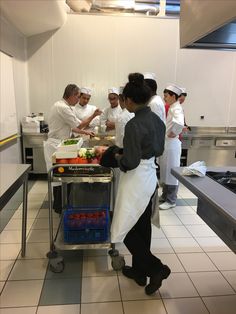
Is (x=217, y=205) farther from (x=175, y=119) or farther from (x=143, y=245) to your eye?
(x=175, y=119)

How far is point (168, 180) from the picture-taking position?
10.4 ft

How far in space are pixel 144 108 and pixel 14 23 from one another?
2688 millimetres

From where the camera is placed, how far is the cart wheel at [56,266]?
1.96 metres

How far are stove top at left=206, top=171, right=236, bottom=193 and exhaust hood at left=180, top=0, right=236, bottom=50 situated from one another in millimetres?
683

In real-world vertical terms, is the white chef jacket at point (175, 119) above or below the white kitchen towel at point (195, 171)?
above

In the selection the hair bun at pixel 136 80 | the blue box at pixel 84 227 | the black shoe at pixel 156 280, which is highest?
the hair bun at pixel 136 80

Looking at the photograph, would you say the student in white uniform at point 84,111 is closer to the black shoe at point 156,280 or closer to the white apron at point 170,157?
the white apron at point 170,157

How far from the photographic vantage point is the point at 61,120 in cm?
293

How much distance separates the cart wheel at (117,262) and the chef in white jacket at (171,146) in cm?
128

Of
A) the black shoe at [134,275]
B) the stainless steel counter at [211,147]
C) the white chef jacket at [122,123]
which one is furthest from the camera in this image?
the stainless steel counter at [211,147]

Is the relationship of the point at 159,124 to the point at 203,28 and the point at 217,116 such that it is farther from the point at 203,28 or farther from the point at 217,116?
the point at 217,116

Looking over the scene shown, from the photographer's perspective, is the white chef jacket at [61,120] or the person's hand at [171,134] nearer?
the white chef jacket at [61,120]

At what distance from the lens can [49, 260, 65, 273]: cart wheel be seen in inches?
77.1

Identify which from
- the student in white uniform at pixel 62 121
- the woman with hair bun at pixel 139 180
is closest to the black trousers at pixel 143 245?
the woman with hair bun at pixel 139 180
